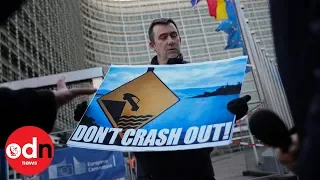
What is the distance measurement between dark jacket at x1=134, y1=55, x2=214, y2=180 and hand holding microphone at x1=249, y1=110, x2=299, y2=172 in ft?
2.88

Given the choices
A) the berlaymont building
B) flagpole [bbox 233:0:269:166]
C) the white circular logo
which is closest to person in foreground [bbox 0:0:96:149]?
the white circular logo

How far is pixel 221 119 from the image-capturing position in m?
1.69

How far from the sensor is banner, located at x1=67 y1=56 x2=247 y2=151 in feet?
5.36

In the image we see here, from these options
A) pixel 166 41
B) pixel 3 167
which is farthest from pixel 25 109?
pixel 3 167

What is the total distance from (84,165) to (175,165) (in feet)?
13.6

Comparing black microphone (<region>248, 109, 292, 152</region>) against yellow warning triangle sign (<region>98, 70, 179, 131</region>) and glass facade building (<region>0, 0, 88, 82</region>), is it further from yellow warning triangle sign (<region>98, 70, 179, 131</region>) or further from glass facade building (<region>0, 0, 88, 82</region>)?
glass facade building (<region>0, 0, 88, 82</region>)

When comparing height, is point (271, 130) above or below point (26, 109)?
below

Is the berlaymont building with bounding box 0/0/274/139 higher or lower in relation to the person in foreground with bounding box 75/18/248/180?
higher

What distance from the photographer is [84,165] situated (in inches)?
211

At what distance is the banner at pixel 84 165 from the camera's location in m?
5.32

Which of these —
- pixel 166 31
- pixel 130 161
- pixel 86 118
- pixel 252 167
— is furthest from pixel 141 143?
pixel 252 167

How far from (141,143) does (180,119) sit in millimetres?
249

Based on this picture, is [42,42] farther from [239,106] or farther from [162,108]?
[239,106]

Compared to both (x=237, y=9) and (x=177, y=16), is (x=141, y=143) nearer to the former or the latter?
(x=237, y=9)
